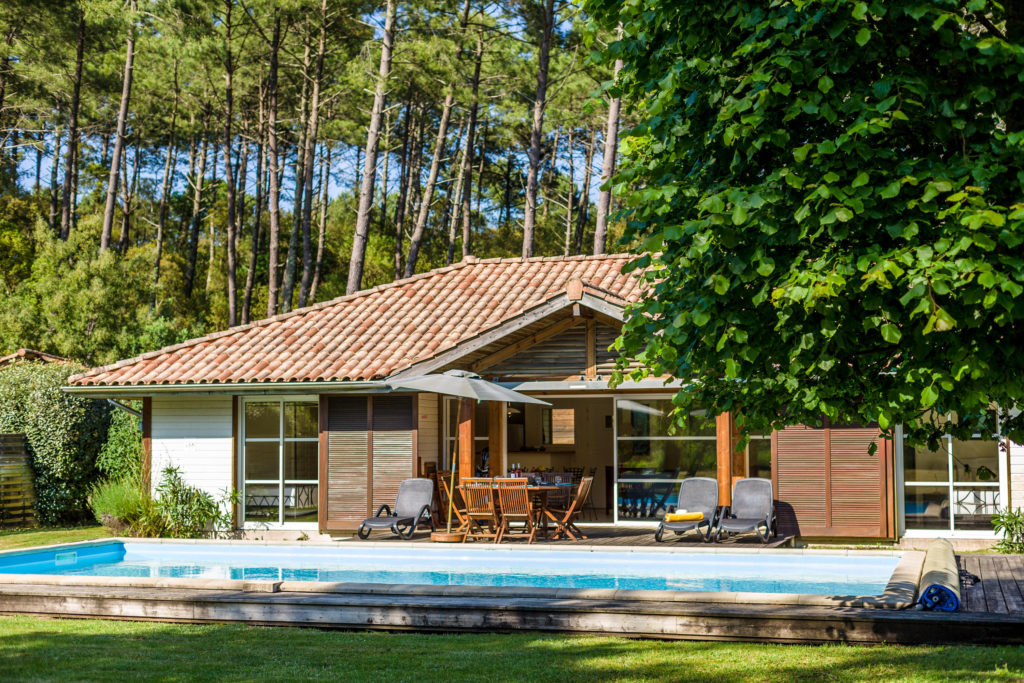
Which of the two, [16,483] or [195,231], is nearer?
[16,483]

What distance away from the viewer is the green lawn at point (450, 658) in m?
6.93

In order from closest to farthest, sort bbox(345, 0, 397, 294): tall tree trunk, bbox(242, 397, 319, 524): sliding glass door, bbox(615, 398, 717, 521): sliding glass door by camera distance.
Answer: bbox(242, 397, 319, 524): sliding glass door, bbox(615, 398, 717, 521): sliding glass door, bbox(345, 0, 397, 294): tall tree trunk

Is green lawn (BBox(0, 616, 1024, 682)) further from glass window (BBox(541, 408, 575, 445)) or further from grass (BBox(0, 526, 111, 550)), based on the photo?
glass window (BBox(541, 408, 575, 445))

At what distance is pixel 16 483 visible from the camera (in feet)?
64.4

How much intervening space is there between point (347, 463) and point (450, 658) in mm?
9617

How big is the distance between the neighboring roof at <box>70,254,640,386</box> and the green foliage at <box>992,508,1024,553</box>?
609 centimetres

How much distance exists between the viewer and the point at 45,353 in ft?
83.2

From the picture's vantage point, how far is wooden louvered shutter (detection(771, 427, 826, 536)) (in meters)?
15.7

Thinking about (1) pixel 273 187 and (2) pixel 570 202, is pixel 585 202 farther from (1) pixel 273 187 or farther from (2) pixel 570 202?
(1) pixel 273 187

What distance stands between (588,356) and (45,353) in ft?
49.9

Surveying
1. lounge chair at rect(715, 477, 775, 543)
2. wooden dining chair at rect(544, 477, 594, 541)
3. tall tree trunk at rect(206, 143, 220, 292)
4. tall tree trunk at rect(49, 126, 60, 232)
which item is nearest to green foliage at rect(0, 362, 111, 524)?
wooden dining chair at rect(544, 477, 594, 541)

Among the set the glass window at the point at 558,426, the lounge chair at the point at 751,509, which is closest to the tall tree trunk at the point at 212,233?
the glass window at the point at 558,426

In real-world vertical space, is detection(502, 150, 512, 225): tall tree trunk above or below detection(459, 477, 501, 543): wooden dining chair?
above

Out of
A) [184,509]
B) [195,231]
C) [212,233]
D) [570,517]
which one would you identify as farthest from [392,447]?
[212,233]
